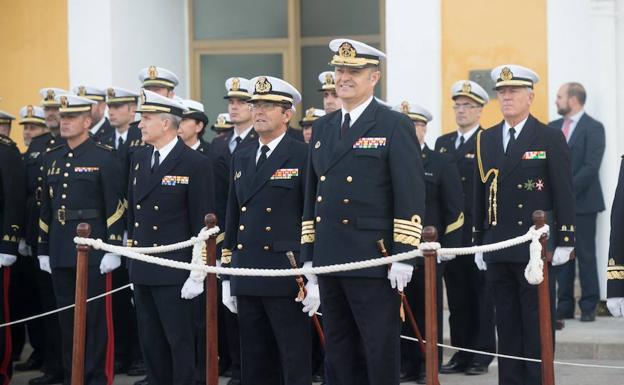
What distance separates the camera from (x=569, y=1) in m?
12.3

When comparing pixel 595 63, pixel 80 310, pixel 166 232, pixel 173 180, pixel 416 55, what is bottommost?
pixel 80 310

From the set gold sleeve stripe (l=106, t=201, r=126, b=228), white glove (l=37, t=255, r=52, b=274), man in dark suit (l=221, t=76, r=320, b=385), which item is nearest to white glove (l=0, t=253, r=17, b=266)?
white glove (l=37, t=255, r=52, b=274)

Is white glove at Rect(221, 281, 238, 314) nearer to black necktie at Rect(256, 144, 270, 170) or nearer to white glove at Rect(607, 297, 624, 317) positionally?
black necktie at Rect(256, 144, 270, 170)

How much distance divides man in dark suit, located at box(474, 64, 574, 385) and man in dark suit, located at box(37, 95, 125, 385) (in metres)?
2.64

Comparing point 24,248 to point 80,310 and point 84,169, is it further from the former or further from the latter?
point 80,310

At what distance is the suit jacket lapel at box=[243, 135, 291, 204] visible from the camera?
839 cm

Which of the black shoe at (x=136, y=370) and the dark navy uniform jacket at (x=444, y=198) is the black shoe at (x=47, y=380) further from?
the dark navy uniform jacket at (x=444, y=198)

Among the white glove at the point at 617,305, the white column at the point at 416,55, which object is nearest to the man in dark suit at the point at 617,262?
the white glove at the point at 617,305

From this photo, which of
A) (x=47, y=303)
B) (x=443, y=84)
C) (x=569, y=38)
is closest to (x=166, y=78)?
(x=47, y=303)

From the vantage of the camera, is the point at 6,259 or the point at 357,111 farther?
the point at 6,259

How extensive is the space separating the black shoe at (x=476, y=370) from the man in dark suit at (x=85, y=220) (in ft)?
8.55

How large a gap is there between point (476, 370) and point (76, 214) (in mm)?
3110

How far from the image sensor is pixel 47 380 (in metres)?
10.7

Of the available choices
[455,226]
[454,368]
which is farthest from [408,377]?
[455,226]
